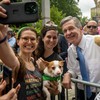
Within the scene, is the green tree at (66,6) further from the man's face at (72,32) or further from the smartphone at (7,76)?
the smartphone at (7,76)

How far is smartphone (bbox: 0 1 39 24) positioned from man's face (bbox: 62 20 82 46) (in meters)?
1.63

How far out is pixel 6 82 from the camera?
1.96m

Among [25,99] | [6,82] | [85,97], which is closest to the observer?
[6,82]

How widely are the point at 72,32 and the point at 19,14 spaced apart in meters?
1.68

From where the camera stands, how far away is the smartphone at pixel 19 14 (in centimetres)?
180

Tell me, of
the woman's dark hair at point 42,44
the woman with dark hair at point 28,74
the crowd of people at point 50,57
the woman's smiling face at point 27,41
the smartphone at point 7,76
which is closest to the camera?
the smartphone at point 7,76

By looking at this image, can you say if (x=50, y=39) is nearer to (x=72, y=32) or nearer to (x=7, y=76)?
(x=72, y=32)

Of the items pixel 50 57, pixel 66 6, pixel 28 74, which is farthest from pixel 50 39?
pixel 66 6

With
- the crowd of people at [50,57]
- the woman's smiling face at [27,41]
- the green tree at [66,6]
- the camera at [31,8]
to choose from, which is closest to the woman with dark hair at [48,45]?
the crowd of people at [50,57]

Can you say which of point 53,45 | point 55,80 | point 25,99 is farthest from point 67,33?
point 25,99

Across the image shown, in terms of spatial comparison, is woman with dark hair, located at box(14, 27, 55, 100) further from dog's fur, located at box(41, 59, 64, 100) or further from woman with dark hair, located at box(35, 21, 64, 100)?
woman with dark hair, located at box(35, 21, 64, 100)

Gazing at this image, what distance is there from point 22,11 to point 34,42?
139 centimetres

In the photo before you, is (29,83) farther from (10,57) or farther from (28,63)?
(10,57)

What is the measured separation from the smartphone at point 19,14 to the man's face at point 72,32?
5.35ft
